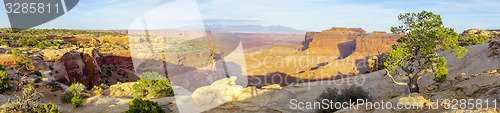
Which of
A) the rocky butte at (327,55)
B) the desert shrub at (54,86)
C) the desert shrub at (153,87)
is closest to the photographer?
the desert shrub at (153,87)

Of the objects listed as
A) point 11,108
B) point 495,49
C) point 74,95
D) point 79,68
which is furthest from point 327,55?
point 11,108

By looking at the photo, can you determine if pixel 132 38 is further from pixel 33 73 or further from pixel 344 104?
pixel 344 104

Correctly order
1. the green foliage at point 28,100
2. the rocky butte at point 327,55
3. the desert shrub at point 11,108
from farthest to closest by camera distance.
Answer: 1. the rocky butte at point 327,55
2. the green foliage at point 28,100
3. the desert shrub at point 11,108

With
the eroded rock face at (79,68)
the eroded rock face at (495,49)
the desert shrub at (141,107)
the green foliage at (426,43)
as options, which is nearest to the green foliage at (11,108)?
the desert shrub at (141,107)

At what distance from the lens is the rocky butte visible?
39.3 m

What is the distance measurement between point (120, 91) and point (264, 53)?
44169 millimetres

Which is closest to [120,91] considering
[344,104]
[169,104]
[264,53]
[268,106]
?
[169,104]

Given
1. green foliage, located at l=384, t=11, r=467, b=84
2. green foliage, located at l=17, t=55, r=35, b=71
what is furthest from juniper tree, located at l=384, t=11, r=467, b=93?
green foliage, located at l=17, t=55, r=35, b=71

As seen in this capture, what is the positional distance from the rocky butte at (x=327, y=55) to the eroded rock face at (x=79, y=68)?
77.9 feet

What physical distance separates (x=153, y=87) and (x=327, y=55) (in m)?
51.2

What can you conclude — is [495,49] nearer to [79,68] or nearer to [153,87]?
[153,87]

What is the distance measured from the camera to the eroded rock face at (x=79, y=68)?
A: 67.5 feet

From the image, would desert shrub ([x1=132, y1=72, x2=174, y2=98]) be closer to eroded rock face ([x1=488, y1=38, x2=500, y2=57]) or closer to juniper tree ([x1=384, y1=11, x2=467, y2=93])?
juniper tree ([x1=384, y1=11, x2=467, y2=93])

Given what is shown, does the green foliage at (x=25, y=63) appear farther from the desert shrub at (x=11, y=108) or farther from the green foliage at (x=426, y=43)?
the green foliage at (x=426, y=43)
